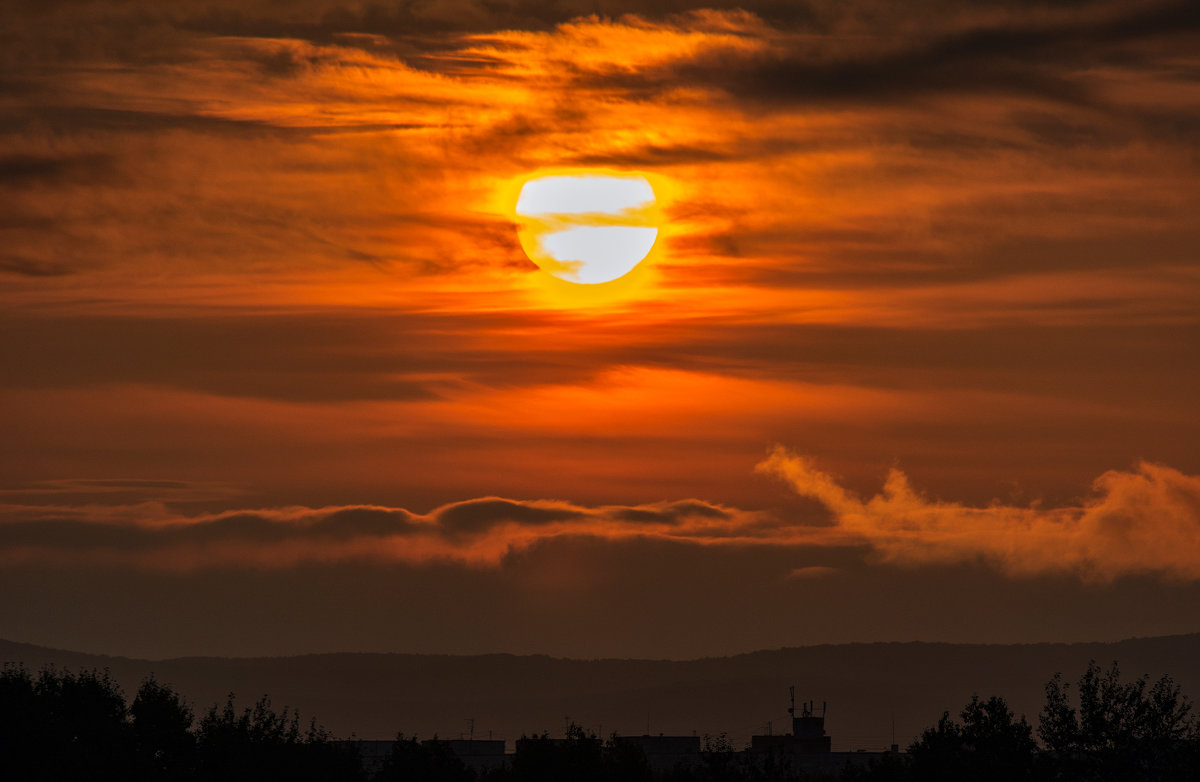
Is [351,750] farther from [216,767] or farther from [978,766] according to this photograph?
[978,766]

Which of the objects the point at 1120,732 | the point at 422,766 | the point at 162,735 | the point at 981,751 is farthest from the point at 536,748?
the point at 1120,732

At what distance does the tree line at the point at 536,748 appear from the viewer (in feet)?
269

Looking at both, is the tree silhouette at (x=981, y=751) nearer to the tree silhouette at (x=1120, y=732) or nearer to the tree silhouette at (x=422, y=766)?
the tree silhouette at (x=1120, y=732)

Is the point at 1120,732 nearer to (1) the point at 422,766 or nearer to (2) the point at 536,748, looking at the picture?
(1) the point at 422,766

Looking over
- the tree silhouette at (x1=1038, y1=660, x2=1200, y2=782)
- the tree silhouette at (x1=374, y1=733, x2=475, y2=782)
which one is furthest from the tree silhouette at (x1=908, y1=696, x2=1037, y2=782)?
the tree silhouette at (x1=374, y1=733, x2=475, y2=782)

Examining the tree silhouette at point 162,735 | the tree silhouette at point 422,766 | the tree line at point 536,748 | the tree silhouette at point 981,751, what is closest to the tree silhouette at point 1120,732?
the tree line at point 536,748

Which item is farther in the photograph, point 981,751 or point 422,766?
point 422,766

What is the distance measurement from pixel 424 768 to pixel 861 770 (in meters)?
25.1

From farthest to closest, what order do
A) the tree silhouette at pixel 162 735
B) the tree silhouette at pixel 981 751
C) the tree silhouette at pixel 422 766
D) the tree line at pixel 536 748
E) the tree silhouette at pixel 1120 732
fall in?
the tree silhouette at pixel 162 735 < the tree silhouette at pixel 422 766 < the tree silhouette at pixel 981 751 < the tree line at pixel 536 748 < the tree silhouette at pixel 1120 732

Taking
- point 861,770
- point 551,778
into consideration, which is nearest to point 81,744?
point 551,778

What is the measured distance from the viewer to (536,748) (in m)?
114

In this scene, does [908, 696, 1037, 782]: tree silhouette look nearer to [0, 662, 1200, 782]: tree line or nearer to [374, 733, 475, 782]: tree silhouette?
[0, 662, 1200, 782]: tree line

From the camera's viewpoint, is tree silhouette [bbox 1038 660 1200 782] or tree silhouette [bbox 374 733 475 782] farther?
tree silhouette [bbox 374 733 475 782]

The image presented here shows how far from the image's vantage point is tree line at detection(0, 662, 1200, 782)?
8188cm
